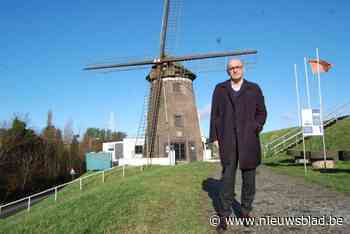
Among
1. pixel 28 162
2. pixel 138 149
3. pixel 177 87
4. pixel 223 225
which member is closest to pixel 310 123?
pixel 223 225

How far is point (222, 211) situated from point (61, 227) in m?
2.47

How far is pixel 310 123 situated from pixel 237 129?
9.45 metres

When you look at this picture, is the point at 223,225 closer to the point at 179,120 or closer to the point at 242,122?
the point at 242,122

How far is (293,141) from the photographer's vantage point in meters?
24.9

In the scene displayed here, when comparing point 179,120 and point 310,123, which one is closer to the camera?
point 310,123

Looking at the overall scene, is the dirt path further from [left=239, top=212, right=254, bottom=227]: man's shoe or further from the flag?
the flag

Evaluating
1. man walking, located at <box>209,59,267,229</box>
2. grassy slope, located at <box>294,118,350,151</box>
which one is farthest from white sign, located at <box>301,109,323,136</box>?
man walking, located at <box>209,59,267,229</box>

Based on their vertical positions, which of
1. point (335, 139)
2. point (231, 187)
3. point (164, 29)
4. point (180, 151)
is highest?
point (164, 29)

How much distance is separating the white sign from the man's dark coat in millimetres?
8985

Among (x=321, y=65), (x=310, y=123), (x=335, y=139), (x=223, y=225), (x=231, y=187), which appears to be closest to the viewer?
(x=223, y=225)

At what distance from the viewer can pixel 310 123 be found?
38.9 ft

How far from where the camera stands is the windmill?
25.4m

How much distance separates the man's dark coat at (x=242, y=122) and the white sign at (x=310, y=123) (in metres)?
8.99

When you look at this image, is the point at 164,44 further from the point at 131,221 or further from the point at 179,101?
the point at 131,221
